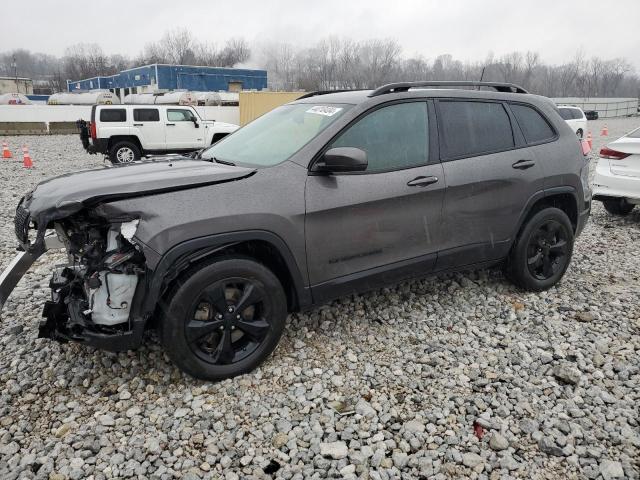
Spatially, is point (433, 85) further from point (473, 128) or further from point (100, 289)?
point (100, 289)

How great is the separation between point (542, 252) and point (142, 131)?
13.2 metres

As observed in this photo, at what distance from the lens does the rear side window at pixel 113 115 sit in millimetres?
14281

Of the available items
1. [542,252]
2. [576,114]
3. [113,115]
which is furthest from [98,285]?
[576,114]

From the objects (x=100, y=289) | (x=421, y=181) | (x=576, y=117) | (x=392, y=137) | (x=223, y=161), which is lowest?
(x=100, y=289)

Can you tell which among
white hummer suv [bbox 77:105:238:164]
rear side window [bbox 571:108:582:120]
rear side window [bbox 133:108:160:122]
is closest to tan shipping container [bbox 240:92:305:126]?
white hummer suv [bbox 77:105:238:164]

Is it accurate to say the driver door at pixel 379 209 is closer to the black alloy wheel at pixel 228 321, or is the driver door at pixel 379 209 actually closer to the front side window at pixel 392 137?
the front side window at pixel 392 137

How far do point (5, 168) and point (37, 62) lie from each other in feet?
494

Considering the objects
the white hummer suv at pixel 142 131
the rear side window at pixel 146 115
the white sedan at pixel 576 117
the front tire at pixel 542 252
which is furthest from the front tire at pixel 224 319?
the white sedan at pixel 576 117

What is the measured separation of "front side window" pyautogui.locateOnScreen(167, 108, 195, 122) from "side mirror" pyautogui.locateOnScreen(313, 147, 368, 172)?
43.9ft

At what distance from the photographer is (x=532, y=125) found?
4355 mm

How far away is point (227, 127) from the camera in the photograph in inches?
645

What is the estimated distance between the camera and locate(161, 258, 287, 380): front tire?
288 centimetres

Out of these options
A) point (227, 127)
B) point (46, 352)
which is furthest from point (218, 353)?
point (227, 127)

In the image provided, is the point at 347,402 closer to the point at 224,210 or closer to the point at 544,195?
the point at 224,210
